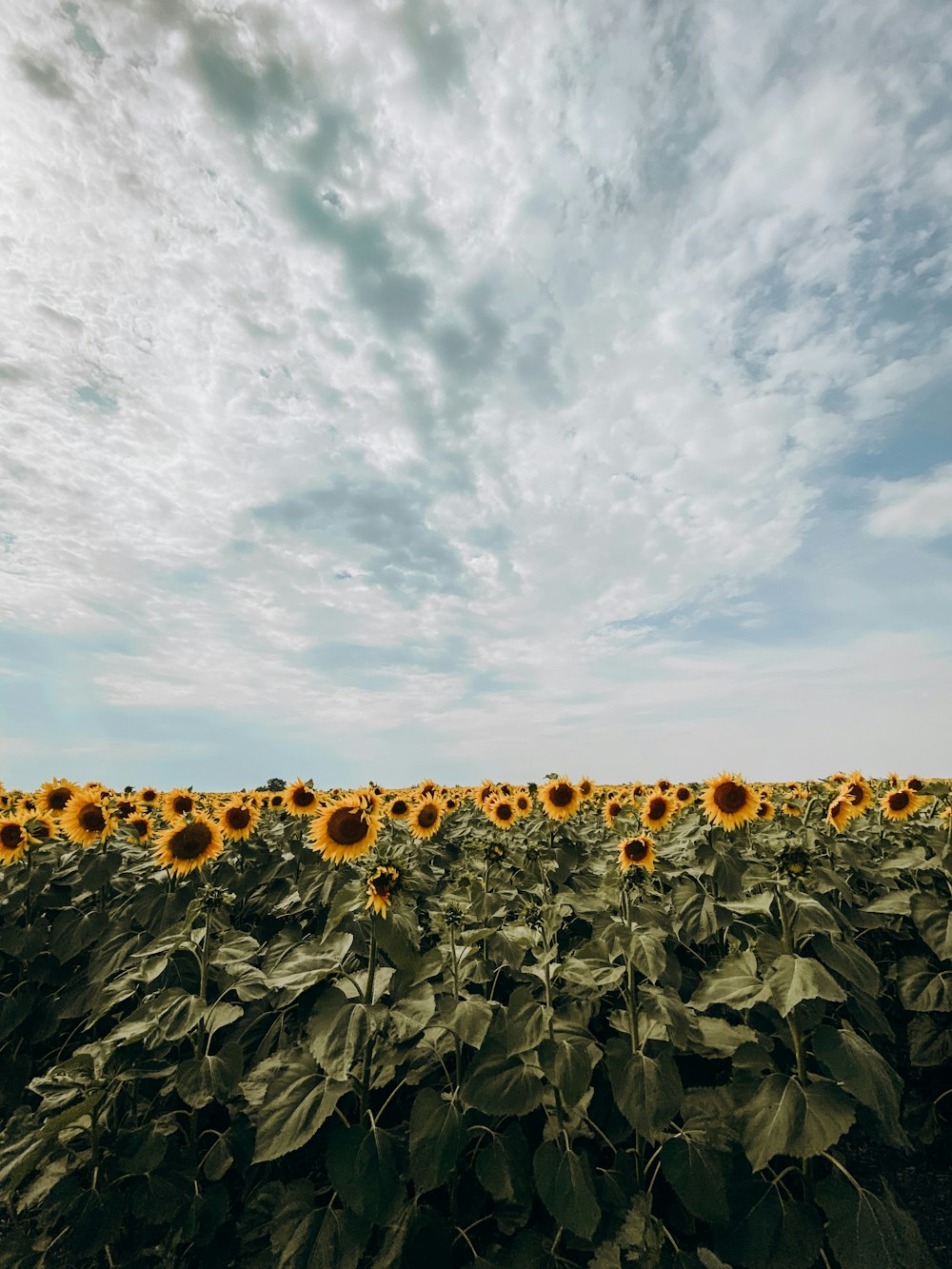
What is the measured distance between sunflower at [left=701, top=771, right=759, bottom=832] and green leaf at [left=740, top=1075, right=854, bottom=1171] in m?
3.34

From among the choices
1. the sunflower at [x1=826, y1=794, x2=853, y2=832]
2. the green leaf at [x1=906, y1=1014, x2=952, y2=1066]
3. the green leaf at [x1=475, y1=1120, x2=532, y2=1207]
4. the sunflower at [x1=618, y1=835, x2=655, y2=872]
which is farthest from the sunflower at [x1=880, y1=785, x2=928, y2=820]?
the green leaf at [x1=475, y1=1120, x2=532, y2=1207]

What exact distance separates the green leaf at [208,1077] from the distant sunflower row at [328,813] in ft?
4.77

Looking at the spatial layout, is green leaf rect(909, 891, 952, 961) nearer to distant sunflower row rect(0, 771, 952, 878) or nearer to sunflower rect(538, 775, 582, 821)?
distant sunflower row rect(0, 771, 952, 878)

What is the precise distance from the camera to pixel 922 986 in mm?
4871

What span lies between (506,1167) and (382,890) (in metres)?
1.56

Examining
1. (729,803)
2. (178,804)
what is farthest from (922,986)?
(178,804)

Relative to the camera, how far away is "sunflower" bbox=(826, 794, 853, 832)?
7.58m

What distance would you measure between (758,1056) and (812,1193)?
0.79 metres

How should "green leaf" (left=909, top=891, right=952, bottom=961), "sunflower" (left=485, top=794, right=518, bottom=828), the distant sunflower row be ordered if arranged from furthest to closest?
"sunflower" (left=485, top=794, right=518, bottom=828) < the distant sunflower row < "green leaf" (left=909, top=891, right=952, bottom=961)

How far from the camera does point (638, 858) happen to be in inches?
221

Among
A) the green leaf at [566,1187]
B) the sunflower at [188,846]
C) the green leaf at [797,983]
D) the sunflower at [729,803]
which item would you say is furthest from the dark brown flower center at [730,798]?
the sunflower at [188,846]

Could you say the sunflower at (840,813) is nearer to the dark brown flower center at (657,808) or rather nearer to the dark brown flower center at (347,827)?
the dark brown flower center at (657,808)

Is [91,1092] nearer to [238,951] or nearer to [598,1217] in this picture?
[238,951]

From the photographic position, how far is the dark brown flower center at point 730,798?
261 inches
